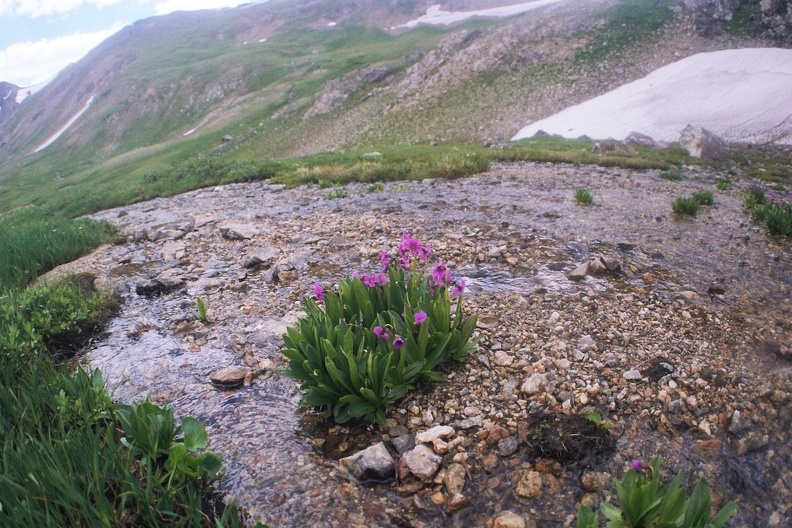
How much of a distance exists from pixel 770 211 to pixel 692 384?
255 inches

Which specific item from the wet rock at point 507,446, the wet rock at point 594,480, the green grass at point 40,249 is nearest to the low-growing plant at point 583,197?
the wet rock at point 507,446

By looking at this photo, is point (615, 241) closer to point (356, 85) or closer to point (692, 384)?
point (692, 384)

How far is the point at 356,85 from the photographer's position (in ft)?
161

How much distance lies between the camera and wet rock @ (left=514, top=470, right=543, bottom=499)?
3.19 meters

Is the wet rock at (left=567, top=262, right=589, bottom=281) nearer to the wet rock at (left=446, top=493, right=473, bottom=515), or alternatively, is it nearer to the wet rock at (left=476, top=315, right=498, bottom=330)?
the wet rock at (left=476, top=315, right=498, bottom=330)

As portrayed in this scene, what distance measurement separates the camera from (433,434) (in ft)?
12.3

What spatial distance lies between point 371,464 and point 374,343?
1143mm

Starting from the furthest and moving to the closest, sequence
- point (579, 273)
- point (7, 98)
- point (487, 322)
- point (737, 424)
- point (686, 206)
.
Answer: point (7, 98) → point (686, 206) → point (579, 273) → point (487, 322) → point (737, 424)

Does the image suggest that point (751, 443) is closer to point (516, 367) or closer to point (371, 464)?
point (516, 367)

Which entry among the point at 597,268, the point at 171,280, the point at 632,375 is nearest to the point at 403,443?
the point at 632,375

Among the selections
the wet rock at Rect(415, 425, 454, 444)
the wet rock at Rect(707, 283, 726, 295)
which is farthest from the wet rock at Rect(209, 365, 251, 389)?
the wet rock at Rect(707, 283, 726, 295)

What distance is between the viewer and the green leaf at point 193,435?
3.35m

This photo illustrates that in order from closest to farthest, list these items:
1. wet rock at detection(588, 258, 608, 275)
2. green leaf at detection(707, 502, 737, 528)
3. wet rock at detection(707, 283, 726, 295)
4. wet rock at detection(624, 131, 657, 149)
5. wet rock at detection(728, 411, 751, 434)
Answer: green leaf at detection(707, 502, 737, 528), wet rock at detection(728, 411, 751, 434), wet rock at detection(707, 283, 726, 295), wet rock at detection(588, 258, 608, 275), wet rock at detection(624, 131, 657, 149)

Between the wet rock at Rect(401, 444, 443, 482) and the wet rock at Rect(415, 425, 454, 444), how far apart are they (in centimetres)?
10
